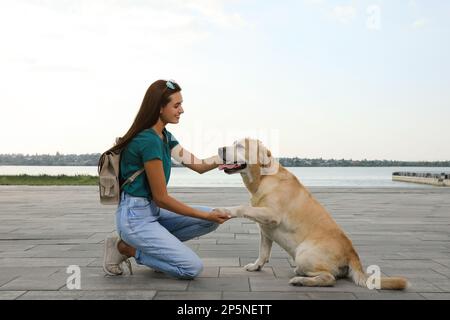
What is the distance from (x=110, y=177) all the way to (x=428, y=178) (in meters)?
54.7

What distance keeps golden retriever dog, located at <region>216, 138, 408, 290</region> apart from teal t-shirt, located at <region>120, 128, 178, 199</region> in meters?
0.63

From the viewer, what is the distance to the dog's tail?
14.5ft

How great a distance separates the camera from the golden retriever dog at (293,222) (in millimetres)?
4613

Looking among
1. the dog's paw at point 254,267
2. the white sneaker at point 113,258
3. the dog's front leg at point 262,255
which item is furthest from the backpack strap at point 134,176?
the dog's paw at point 254,267

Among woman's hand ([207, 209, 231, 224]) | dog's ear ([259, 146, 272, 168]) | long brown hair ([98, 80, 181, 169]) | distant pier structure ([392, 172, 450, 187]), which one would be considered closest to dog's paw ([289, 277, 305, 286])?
woman's hand ([207, 209, 231, 224])

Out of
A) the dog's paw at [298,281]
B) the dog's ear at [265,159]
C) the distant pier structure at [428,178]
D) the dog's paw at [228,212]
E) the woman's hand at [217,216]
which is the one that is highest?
the dog's ear at [265,159]

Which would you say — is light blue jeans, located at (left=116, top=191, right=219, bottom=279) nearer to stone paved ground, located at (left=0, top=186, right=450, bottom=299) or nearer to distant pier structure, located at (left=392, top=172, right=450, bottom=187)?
stone paved ground, located at (left=0, top=186, right=450, bottom=299)

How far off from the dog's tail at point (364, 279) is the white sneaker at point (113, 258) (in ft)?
7.21

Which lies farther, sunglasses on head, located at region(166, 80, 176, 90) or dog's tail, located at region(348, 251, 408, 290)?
sunglasses on head, located at region(166, 80, 176, 90)

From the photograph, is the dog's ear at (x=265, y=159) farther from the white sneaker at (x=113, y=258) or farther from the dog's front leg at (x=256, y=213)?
the white sneaker at (x=113, y=258)

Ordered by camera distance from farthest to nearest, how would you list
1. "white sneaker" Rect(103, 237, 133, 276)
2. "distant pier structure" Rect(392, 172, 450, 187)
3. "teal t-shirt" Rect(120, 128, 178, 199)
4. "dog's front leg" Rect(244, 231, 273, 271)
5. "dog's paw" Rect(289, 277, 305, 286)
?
"distant pier structure" Rect(392, 172, 450, 187) → "dog's front leg" Rect(244, 231, 273, 271) → "white sneaker" Rect(103, 237, 133, 276) → "teal t-shirt" Rect(120, 128, 178, 199) → "dog's paw" Rect(289, 277, 305, 286)
